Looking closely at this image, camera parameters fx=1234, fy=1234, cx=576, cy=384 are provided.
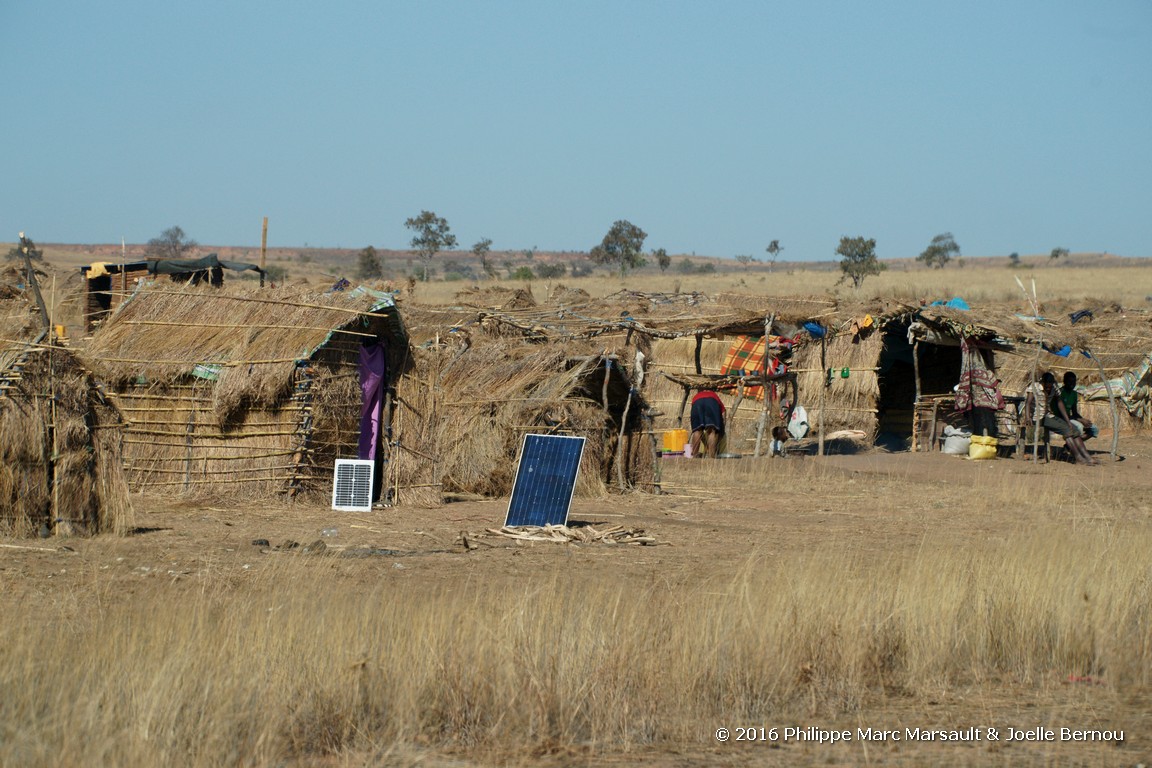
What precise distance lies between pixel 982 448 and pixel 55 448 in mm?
14906

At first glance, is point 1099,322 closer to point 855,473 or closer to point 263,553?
point 855,473

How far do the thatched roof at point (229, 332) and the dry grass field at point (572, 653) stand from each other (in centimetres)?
334

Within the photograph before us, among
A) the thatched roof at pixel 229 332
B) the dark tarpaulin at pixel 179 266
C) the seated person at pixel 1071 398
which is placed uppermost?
the dark tarpaulin at pixel 179 266

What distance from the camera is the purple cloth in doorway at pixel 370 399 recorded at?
14.8 metres

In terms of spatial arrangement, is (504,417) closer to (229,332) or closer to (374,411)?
(374,411)

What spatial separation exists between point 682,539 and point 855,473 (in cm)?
719

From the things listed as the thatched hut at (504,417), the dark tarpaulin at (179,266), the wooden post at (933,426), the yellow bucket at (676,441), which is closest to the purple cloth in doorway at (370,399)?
the thatched hut at (504,417)

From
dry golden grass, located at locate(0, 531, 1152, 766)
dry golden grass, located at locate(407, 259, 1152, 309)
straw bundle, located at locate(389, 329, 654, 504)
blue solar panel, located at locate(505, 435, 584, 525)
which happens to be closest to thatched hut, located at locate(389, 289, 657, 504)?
straw bundle, located at locate(389, 329, 654, 504)

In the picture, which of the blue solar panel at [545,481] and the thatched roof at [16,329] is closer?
the thatched roof at [16,329]

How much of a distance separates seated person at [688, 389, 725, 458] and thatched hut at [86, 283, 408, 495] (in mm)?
6725

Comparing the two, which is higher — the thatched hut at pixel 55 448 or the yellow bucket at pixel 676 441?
the thatched hut at pixel 55 448

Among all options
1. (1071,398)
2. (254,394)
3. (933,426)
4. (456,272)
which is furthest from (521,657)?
(456,272)

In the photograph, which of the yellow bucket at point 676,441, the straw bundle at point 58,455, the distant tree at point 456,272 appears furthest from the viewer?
the distant tree at point 456,272

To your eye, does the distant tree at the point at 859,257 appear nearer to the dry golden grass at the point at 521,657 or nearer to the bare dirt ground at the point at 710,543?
the bare dirt ground at the point at 710,543
